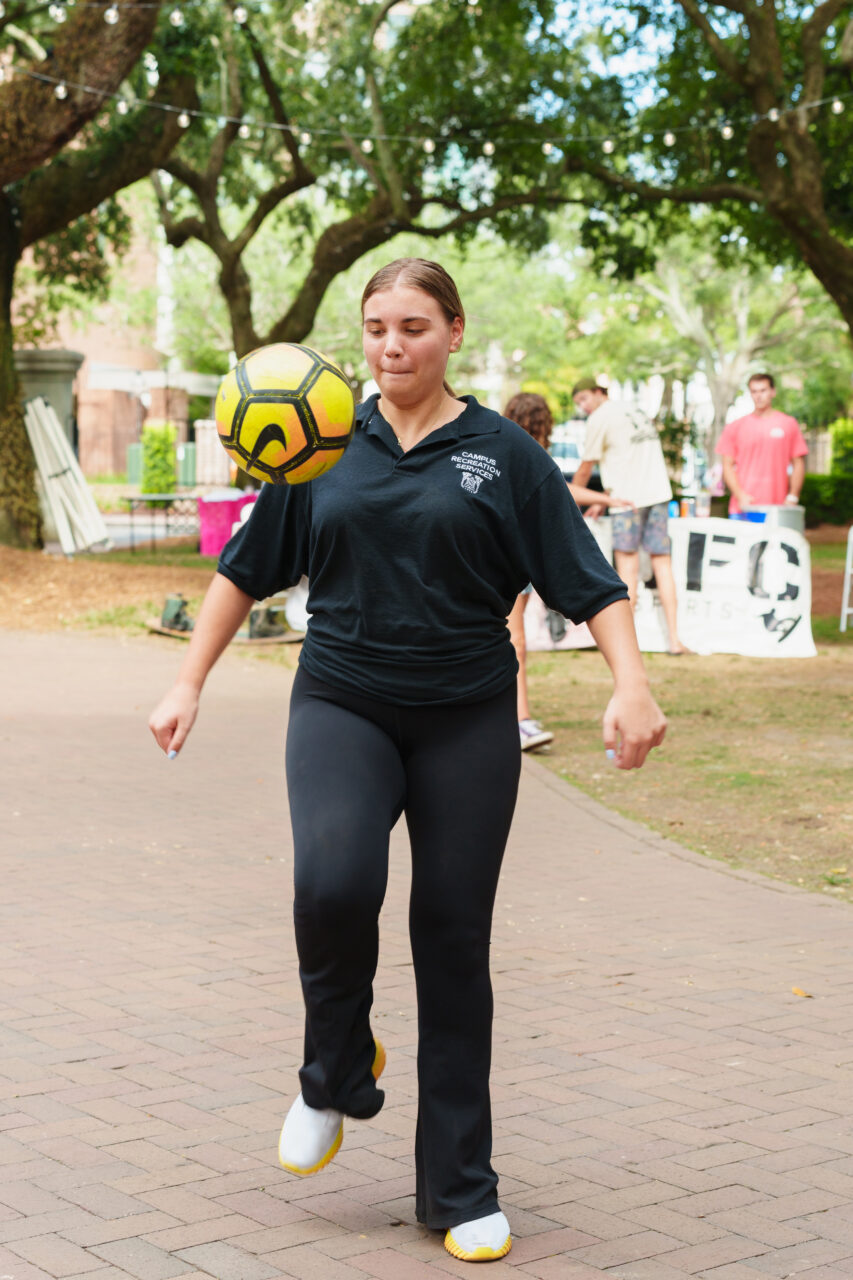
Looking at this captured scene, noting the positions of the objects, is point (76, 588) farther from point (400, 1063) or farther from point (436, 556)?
point (436, 556)

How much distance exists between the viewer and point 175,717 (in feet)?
11.2

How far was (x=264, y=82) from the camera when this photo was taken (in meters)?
22.1

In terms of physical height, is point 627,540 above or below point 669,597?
above

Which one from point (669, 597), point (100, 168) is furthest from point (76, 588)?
point (100, 168)

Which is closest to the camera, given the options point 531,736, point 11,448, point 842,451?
point 531,736

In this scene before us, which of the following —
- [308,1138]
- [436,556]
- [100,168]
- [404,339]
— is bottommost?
[308,1138]

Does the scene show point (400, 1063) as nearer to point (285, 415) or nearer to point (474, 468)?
point (474, 468)

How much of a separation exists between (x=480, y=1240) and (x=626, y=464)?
9.39 metres

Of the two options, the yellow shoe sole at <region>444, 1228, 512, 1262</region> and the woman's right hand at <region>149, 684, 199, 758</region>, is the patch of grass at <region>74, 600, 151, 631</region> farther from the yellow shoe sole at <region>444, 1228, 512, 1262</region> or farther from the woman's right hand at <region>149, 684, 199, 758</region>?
the yellow shoe sole at <region>444, 1228, 512, 1262</region>

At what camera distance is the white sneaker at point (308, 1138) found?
336cm

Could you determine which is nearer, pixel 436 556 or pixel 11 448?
pixel 436 556

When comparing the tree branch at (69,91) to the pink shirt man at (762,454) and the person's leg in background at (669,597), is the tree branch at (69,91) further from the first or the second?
the person's leg in background at (669,597)

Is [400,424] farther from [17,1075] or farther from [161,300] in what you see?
[161,300]

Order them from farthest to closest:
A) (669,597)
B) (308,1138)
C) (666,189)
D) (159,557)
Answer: (159,557)
(666,189)
(669,597)
(308,1138)
